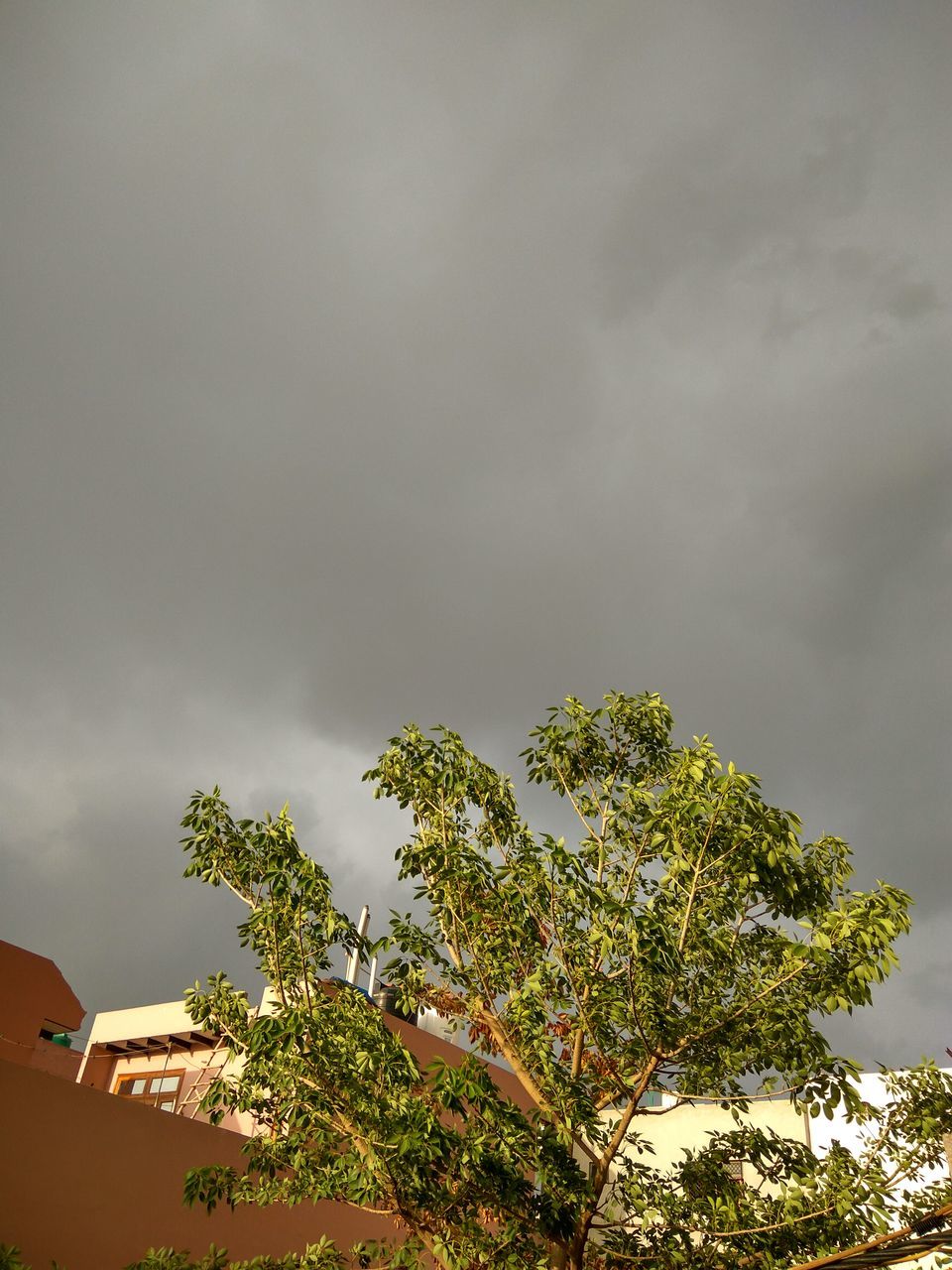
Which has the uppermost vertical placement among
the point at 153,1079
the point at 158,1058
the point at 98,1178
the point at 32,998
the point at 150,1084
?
the point at 32,998

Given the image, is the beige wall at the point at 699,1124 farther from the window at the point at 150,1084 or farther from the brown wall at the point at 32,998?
the brown wall at the point at 32,998

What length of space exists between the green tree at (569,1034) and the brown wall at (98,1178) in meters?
4.11

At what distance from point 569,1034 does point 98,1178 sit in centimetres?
767

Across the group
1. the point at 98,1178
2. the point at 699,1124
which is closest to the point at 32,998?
the point at 98,1178

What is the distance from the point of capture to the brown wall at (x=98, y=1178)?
1213 cm

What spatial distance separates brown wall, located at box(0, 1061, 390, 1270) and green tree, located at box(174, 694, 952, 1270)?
13.5 feet

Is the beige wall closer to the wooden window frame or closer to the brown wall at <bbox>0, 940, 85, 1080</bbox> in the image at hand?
the wooden window frame

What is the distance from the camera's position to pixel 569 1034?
974 cm

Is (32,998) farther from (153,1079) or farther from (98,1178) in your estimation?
(98,1178)

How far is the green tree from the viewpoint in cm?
Result: 798

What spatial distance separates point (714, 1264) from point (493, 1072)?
58.0 ft

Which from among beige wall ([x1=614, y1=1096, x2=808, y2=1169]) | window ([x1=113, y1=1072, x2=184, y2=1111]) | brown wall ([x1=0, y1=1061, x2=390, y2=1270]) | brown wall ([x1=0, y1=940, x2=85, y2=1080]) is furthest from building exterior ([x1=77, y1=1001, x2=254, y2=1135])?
beige wall ([x1=614, y1=1096, x2=808, y2=1169])

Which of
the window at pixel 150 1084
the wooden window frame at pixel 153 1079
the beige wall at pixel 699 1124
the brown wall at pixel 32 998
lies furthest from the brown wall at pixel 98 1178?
the beige wall at pixel 699 1124

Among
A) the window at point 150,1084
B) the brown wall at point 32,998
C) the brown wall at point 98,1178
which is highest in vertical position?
the brown wall at point 32,998
